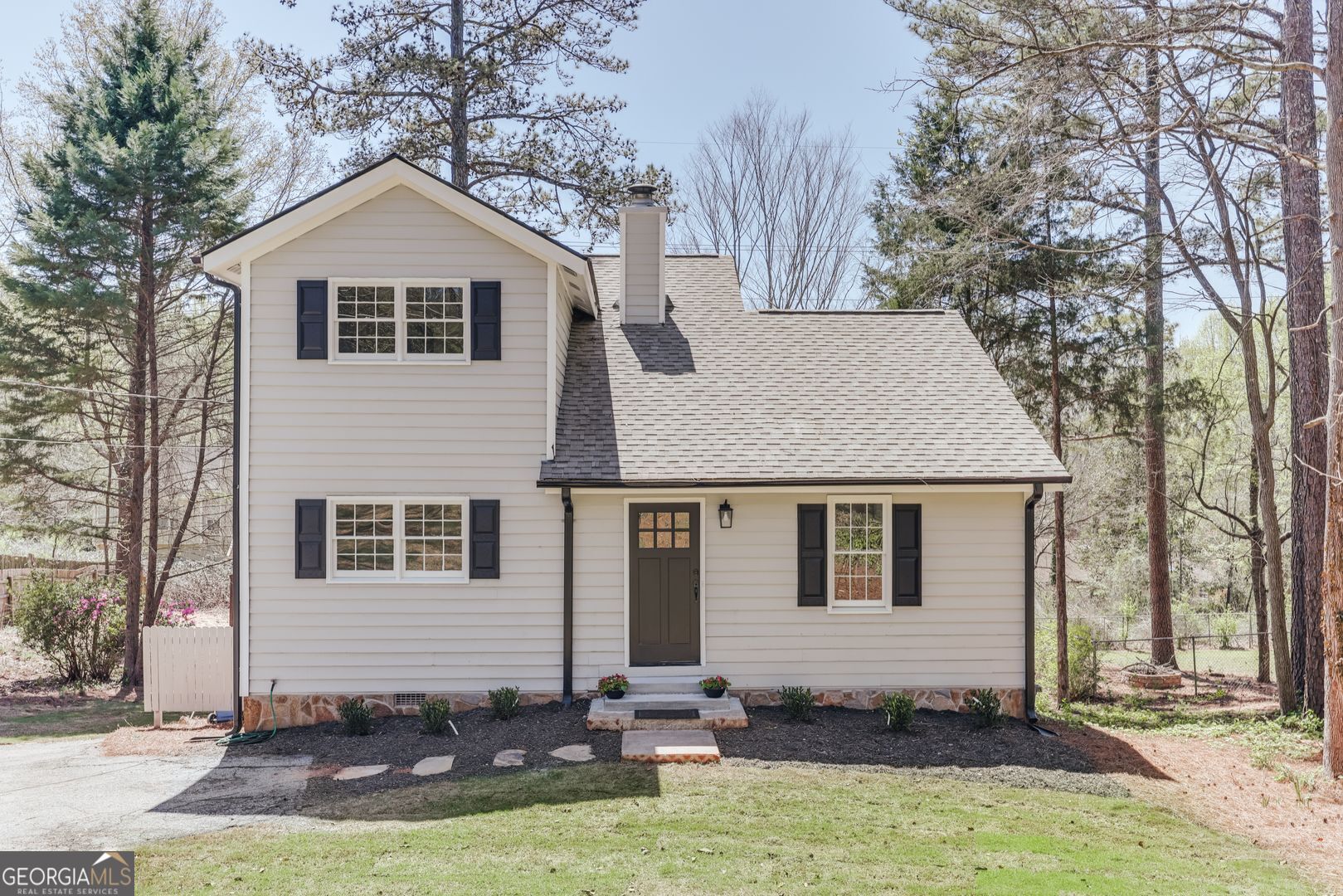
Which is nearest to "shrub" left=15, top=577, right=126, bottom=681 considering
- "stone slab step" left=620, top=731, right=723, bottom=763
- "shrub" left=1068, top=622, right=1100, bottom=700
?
"stone slab step" left=620, top=731, right=723, bottom=763

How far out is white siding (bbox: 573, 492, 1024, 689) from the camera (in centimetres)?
952

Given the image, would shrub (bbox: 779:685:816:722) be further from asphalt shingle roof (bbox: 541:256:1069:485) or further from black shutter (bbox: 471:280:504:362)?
black shutter (bbox: 471:280:504:362)

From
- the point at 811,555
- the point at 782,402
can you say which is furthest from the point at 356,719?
the point at 782,402

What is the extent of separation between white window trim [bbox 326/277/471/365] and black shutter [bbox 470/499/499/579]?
5.74 ft

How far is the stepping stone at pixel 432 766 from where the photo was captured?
24.8 ft

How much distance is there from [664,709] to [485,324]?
15.3 feet

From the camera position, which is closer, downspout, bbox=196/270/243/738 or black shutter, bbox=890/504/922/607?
downspout, bbox=196/270/243/738

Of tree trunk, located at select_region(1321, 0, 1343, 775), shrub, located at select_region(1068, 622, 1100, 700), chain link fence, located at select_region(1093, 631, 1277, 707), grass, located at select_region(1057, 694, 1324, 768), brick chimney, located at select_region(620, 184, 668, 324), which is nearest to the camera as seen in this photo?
tree trunk, located at select_region(1321, 0, 1343, 775)

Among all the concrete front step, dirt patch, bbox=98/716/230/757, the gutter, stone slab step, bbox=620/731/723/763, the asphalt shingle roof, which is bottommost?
dirt patch, bbox=98/716/230/757

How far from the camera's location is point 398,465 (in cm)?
930

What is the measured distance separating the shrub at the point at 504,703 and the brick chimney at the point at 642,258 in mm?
5720

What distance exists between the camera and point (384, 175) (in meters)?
Result: 9.15

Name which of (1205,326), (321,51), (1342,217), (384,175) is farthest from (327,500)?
(1205,326)

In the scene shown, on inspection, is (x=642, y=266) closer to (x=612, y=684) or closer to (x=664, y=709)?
(x=612, y=684)
